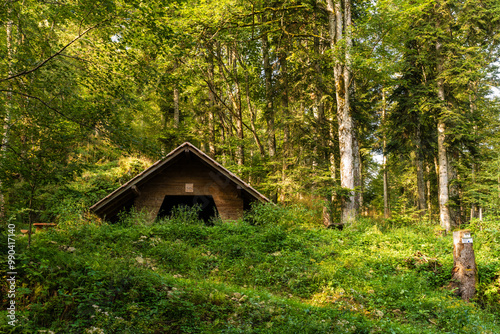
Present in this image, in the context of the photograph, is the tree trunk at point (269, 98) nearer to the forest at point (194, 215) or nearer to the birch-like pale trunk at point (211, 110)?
the forest at point (194, 215)

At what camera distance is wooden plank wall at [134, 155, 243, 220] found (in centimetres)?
1167

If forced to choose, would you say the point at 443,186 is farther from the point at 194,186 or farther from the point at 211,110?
the point at 211,110

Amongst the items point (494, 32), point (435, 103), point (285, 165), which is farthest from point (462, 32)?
point (285, 165)

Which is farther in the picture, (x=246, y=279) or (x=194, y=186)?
(x=194, y=186)

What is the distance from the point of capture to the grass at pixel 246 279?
4.73 m

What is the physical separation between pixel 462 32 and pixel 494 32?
191 cm

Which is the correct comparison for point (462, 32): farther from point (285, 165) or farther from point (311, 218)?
point (311, 218)

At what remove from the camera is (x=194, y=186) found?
38.9 ft

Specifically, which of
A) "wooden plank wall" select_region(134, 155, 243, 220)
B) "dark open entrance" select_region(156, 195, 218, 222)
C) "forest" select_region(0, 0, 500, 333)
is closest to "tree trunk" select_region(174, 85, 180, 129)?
"forest" select_region(0, 0, 500, 333)

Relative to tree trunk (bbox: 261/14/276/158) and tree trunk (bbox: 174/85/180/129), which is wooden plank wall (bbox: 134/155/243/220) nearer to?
tree trunk (bbox: 261/14/276/158)

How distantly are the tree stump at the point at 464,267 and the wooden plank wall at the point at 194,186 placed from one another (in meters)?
7.19

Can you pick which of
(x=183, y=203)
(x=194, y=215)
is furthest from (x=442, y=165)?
(x=183, y=203)

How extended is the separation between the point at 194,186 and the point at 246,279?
5.42 metres

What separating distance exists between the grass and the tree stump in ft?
0.89
